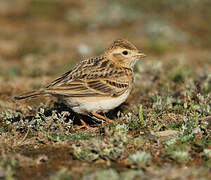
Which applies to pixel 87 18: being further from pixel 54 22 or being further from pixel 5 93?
pixel 5 93

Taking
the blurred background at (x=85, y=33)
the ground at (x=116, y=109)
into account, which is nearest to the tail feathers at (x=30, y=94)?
the ground at (x=116, y=109)

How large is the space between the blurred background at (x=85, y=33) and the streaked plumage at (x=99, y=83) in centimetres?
244

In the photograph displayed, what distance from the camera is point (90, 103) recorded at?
20.0 feet

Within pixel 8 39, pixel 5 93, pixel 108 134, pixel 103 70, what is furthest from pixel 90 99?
pixel 8 39

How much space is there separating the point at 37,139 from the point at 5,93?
3.49 m

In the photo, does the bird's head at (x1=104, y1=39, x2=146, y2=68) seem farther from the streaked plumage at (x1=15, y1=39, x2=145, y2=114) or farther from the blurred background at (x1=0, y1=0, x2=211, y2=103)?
the blurred background at (x1=0, y1=0, x2=211, y2=103)

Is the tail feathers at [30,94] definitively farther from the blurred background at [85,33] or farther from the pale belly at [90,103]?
the blurred background at [85,33]

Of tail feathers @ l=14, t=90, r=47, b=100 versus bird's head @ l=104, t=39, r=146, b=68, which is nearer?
tail feathers @ l=14, t=90, r=47, b=100

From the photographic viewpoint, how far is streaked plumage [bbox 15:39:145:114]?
601 centimetres

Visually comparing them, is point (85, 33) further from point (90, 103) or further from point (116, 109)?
point (90, 103)

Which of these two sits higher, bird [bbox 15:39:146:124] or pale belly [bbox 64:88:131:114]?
bird [bbox 15:39:146:124]

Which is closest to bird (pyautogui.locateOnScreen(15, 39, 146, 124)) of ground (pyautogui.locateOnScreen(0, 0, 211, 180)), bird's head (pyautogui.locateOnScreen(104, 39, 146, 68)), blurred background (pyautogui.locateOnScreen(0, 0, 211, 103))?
bird's head (pyautogui.locateOnScreen(104, 39, 146, 68))

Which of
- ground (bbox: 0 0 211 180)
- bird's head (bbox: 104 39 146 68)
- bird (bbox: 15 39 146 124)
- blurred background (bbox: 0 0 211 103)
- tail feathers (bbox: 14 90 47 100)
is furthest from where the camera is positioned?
blurred background (bbox: 0 0 211 103)

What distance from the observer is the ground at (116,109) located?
464cm
